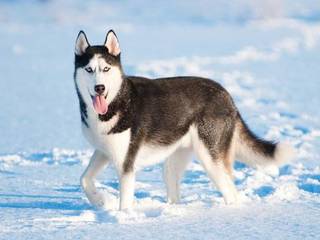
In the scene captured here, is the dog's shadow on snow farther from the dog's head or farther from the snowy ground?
the dog's head

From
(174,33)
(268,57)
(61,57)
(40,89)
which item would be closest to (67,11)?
(174,33)

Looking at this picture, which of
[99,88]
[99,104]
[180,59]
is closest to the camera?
[99,88]

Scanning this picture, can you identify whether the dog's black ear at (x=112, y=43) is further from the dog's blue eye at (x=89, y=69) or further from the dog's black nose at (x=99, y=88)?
the dog's black nose at (x=99, y=88)

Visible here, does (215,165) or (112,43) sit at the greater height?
(112,43)

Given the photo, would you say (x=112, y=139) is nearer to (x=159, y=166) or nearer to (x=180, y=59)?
(x=159, y=166)

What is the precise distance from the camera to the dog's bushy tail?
224 inches

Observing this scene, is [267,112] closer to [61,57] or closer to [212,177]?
[212,177]

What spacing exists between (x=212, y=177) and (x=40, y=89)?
8.97 m

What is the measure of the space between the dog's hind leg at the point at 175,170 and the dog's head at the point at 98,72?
36.6 inches

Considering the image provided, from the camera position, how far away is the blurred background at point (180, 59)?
1003cm

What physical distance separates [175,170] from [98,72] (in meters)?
1.23

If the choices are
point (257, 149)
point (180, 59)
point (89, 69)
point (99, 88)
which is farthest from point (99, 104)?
point (180, 59)

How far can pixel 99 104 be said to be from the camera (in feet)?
16.6

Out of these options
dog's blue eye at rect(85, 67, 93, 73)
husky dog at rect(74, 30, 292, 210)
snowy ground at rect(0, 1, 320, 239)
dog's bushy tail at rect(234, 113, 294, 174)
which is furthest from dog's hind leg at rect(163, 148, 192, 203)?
dog's blue eye at rect(85, 67, 93, 73)
